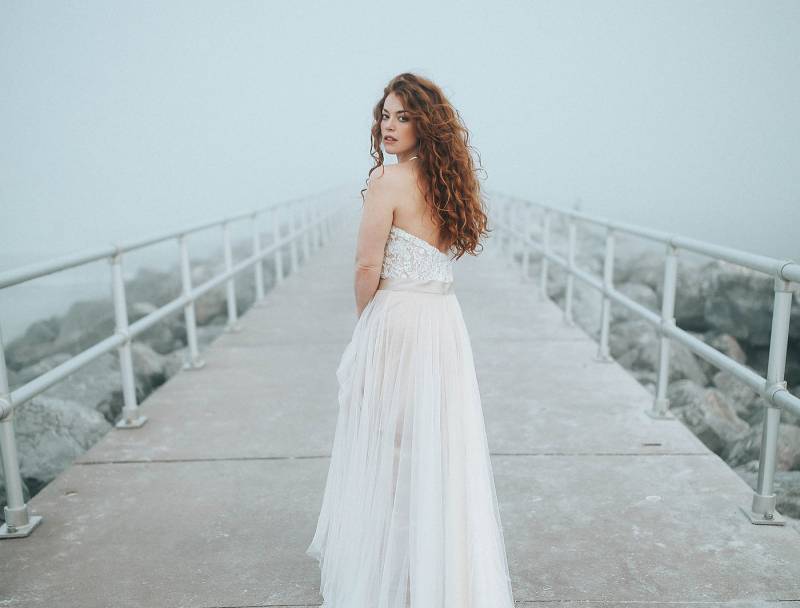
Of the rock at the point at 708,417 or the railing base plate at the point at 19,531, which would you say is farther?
the rock at the point at 708,417

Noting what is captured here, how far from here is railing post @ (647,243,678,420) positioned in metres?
3.87

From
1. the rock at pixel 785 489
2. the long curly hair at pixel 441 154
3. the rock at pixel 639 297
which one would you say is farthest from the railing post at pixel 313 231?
the long curly hair at pixel 441 154

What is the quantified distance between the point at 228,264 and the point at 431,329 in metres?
4.51

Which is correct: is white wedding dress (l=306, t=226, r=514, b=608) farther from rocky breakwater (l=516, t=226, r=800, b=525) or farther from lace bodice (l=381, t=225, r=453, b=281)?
rocky breakwater (l=516, t=226, r=800, b=525)

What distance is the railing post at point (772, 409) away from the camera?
2756mm

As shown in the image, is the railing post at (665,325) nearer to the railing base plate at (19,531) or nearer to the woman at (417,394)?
the woman at (417,394)

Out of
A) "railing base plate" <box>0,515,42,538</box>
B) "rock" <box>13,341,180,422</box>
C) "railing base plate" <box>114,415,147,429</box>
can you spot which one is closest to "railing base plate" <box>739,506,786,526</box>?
"railing base plate" <box>0,515,42,538</box>

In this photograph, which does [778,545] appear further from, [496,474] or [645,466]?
[496,474]

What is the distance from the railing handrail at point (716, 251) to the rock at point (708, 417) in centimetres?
134

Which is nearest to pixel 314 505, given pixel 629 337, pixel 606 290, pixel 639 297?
pixel 606 290

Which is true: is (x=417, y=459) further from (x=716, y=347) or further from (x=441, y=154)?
(x=716, y=347)

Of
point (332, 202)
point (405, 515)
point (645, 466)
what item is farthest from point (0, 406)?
point (332, 202)

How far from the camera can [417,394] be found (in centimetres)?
214

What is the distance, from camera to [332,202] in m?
18.0
